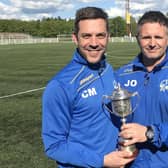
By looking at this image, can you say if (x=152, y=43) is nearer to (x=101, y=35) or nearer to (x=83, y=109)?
(x=101, y=35)

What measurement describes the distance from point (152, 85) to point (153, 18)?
18.0 inches

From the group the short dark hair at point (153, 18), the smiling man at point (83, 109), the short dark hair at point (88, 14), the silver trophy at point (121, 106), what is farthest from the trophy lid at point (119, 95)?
the short dark hair at point (153, 18)

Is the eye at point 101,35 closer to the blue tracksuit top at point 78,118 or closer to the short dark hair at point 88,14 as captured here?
the short dark hair at point 88,14

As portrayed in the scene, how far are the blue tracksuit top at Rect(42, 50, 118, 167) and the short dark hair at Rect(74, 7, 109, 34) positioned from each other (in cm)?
20

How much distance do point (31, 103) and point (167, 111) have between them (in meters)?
8.53

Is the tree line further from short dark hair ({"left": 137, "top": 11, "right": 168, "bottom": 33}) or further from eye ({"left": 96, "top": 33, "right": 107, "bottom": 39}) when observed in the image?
eye ({"left": 96, "top": 33, "right": 107, "bottom": 39})

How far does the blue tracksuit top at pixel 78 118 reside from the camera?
2.91 m

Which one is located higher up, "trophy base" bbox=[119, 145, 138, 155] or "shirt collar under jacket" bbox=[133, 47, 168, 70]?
"shirt collar under jacket" bbox=[133, 47, 168, 70]

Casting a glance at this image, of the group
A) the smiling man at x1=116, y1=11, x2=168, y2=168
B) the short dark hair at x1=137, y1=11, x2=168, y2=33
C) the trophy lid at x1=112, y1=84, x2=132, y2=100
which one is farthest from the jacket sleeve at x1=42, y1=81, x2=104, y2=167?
the short dark hair at x1=137, y1=11, x2=168, y2=33

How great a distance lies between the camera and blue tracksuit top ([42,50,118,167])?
2914 mm

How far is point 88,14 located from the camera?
2.98 metres

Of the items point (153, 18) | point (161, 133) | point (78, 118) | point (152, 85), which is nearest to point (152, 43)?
point (153, 18)

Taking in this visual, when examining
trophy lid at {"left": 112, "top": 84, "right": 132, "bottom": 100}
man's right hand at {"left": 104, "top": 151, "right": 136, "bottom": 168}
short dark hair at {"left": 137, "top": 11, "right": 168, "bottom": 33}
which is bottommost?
man's right hand at {"left": 104, "top": 151, "right": 136, "bottom": 168}

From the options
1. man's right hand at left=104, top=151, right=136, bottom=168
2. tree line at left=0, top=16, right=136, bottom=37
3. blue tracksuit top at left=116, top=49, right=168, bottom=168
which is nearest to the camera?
man's right hand at left=104, top=151, right=136, bottom=168
